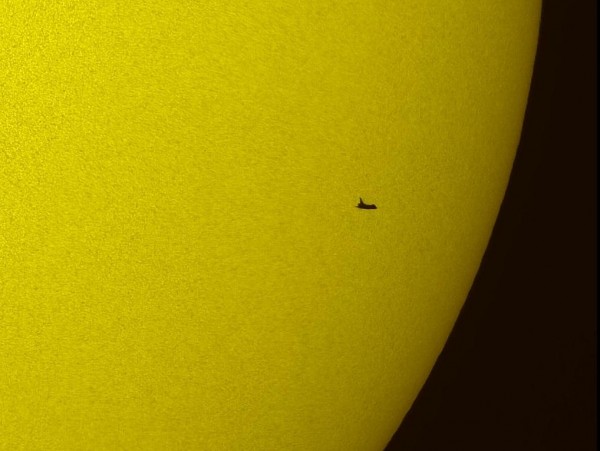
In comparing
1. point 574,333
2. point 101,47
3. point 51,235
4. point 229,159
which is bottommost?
point 574,333

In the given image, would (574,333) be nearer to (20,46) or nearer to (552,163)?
(552,163)

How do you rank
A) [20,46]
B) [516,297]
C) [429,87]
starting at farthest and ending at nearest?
[516,297] < [429,87] < [20,46]

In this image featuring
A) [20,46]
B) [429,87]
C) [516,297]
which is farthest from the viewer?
[516,297]

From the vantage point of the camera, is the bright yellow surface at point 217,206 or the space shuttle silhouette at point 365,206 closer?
the bright yellow surface at point 217,206

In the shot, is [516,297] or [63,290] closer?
[63,290]

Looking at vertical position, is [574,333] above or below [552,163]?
below

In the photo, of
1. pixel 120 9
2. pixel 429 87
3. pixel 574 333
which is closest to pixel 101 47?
pixel 120 9

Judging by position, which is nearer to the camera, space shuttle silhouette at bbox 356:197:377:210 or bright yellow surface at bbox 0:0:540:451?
bright yellow surface at bbox 0:0:540:451
